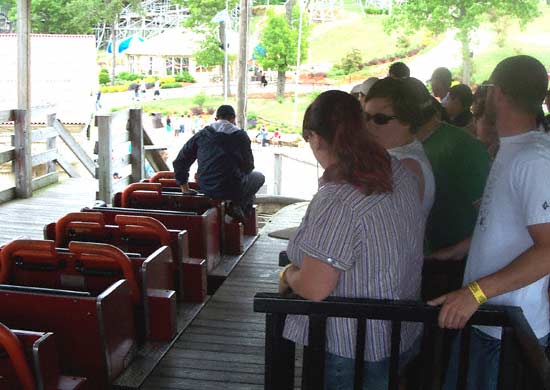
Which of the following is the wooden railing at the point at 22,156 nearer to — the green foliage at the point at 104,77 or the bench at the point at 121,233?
the bench at the point at 121,233

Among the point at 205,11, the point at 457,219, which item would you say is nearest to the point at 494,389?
the point at 457,219

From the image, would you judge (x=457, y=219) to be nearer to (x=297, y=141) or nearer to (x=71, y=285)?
(x=71, y=285)

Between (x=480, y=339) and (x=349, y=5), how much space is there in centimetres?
2604

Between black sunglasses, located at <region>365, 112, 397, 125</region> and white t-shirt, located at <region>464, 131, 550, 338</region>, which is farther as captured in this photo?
black sunglasses, located at <region>365, 112, 397, 125</region>

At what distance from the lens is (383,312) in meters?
1.33

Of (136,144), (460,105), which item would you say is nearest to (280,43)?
(136,144)

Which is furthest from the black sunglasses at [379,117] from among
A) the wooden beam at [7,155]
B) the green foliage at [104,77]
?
the green foliage at [104,77]

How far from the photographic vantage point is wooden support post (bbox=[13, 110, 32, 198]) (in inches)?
255

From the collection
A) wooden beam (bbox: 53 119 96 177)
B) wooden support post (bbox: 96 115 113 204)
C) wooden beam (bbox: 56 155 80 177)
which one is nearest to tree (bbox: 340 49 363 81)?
wooden beam (bbox: 53 119 96 177)

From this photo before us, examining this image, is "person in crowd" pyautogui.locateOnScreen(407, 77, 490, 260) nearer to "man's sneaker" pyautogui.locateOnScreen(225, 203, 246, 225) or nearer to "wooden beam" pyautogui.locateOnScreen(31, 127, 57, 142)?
"man's sneaker" pyautogui.locateOnScreen(225, 203, 246, 225)

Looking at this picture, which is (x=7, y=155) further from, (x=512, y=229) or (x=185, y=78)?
(x=185, y=78)

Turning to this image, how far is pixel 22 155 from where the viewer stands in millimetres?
6578

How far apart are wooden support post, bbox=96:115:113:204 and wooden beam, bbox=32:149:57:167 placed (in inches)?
52.4

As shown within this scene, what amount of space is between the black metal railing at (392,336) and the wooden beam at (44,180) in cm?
625
